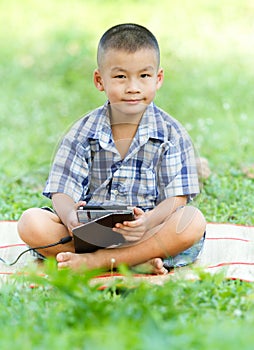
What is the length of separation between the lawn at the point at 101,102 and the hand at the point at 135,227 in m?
0.37

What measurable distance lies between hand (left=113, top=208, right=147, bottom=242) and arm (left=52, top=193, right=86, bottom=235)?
21 centimetres

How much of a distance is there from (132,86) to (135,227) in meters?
0.62

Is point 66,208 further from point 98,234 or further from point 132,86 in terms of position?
point 132,86

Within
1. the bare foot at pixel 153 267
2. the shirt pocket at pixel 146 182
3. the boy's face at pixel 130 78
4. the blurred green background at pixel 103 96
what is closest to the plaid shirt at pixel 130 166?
the shirt pocket at pixel 146 182

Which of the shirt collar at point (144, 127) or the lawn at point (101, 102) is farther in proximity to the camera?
the shirt collar at point (144, 127)

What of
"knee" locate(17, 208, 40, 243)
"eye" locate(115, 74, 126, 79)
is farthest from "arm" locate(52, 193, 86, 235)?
"eye" locate(115, 74, 126, 79)

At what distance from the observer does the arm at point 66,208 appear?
336 cm

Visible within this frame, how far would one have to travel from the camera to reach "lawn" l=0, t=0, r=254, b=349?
2377mm

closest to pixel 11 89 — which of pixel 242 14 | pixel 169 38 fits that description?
pixel 169 38

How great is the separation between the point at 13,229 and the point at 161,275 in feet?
3.38

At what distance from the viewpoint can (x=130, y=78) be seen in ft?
11.2

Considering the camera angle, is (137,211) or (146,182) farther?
(146,182)

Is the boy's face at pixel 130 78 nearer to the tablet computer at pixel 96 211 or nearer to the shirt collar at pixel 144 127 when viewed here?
the shirt collar at pixel 144 127

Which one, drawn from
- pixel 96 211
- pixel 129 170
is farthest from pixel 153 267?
pixel 129 170
